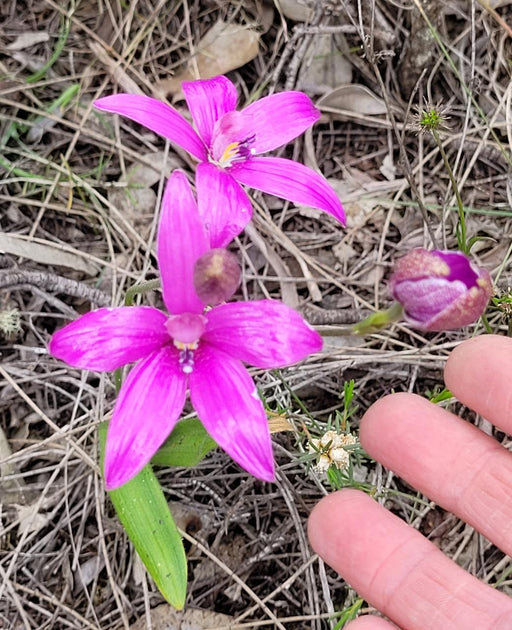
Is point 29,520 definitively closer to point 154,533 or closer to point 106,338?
point 154,533

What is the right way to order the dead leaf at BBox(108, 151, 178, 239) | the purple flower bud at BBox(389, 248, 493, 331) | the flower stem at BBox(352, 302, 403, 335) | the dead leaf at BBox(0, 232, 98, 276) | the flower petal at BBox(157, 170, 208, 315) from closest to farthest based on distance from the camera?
1. the purple flower bud at BBox(389, 248, 493, 331)
2. the flower stem at BBox(352, 302, 403, 335)
3. the flower petal at BBox(157, 170, 208, 315)
4. the dead leaf at BBox(0, 232, 98, 276)
5. the dead leaf at BBox(108, 151, 178, 239)

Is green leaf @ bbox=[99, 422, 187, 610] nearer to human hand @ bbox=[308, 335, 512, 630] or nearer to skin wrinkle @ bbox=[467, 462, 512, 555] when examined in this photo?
human hand @ bbox=[308, 335, 512, 630]

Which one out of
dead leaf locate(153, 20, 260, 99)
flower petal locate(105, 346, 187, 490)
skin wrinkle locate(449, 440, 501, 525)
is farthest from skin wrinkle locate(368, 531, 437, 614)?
dead leaf locate(153, 20, 260, 99)

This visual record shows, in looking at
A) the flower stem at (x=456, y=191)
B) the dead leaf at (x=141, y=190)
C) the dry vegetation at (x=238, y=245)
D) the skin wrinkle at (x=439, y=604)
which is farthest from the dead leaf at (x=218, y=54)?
the skin wrinkle at (x=439, y=604)

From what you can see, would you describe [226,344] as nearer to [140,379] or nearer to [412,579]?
[140,379]

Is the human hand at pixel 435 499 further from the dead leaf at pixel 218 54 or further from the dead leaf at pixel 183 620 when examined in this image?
the dead leaf at pixel 218 54

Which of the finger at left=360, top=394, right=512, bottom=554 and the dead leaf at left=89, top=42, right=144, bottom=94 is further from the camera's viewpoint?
the dead leaf at left=89, top=42, right=144, bottom=94
